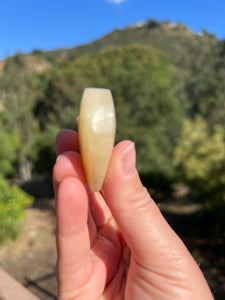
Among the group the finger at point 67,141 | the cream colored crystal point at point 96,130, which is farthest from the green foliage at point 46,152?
the cream colored crystal point at point 96,130

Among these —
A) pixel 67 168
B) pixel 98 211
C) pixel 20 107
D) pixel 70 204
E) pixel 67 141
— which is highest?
pixel 20 107

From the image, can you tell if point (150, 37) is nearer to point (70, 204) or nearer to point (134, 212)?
point (134, 212)

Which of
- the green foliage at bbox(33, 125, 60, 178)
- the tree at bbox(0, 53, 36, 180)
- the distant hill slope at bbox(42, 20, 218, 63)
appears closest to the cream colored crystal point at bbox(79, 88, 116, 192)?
the green foliage at bbox(33, 125, 60, 178)

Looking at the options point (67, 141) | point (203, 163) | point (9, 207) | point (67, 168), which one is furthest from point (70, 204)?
point (203, 163)

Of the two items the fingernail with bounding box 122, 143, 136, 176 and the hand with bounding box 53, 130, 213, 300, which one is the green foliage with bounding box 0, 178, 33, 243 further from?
the fingernail with bounding box 122, 143, 136, 176

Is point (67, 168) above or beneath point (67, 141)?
beneath

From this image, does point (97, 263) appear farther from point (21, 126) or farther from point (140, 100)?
point (21, 126)
